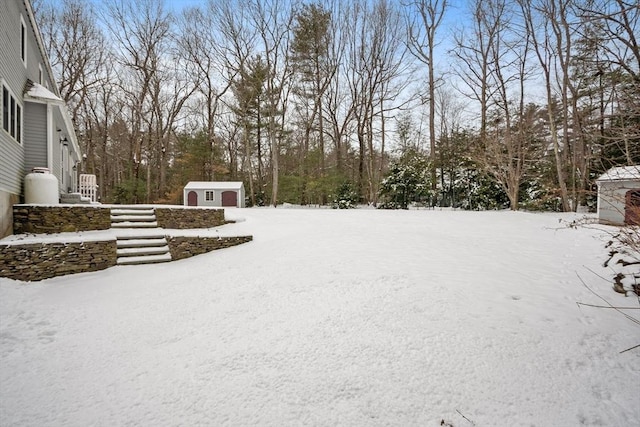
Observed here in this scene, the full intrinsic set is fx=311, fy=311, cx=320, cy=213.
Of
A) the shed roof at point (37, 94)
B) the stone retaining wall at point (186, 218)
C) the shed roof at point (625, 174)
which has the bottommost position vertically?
the stone retaining wall at point (186, 218)

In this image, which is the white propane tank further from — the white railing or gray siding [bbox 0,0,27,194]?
the white railing

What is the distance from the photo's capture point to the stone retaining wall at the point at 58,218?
6.66 metres

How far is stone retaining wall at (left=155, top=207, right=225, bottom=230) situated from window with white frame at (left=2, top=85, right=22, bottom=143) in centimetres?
350

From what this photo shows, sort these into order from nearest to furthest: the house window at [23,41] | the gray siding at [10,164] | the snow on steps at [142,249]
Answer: the gray siding at [10,164], the snow on steps at [142,249], the house window at [23,41]

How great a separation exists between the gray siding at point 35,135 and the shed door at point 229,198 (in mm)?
8952

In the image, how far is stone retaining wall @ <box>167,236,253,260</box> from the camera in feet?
24.6

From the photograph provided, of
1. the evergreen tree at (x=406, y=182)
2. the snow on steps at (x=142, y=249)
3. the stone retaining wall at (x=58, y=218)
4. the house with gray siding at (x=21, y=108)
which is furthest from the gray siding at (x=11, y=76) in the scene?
the evergreen tree at (x=406, y=182)

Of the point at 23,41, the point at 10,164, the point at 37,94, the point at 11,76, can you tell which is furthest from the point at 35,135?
the point at 23,41

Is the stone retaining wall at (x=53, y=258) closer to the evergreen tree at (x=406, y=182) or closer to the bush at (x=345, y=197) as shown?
the bush at (x=345, y=197)

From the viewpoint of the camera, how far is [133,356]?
3.32 metres

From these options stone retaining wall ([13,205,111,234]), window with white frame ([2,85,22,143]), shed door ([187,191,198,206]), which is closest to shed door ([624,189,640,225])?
stone retaining wall ([13,205,111,234])

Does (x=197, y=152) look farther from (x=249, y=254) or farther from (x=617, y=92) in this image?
(x=617, y=92)

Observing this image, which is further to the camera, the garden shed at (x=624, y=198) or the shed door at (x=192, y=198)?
the shed door at (x=192, y=198)

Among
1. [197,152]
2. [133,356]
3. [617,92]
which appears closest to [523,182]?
[617,92]
